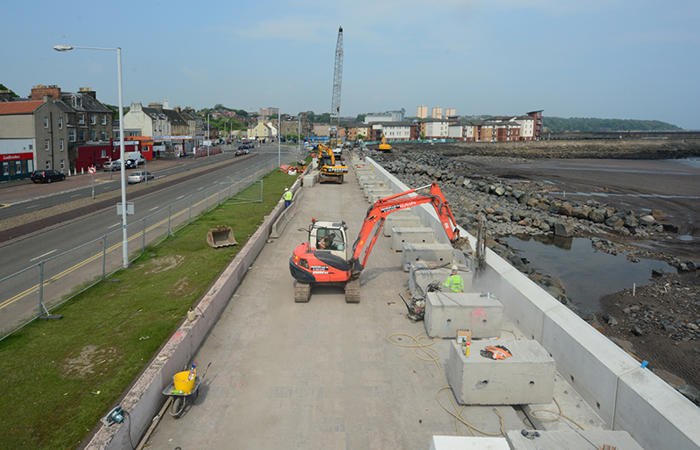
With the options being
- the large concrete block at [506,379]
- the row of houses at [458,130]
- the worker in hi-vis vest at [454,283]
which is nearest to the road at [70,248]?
the worker in hi-vis vest at [454,283]

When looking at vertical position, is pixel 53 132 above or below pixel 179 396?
above

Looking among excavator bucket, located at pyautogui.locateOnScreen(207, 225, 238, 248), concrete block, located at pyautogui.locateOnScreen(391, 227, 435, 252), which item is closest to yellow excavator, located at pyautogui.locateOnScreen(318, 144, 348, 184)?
excavator bucket, located at pyautogui.locateOnScreen(207, 225, 238, 248)

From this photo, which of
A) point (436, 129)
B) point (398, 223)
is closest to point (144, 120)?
point (398, 223)

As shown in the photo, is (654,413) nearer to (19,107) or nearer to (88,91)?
(19,107)

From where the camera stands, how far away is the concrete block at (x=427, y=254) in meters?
17.7

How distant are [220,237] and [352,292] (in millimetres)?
9495

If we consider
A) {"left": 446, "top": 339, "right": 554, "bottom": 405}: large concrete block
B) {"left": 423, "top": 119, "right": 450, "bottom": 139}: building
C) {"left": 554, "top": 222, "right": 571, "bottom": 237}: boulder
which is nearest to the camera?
{"left": 446, "top": 339, "right": 554, "bottom": 405}: large concrete block

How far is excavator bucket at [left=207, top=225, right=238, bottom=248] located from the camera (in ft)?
69.5

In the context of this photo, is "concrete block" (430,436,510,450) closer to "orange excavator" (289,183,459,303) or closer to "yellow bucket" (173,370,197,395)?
"yellow bucket" (173,370,197,395)

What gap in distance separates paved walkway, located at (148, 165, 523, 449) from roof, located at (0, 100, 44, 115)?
5308 centimetres

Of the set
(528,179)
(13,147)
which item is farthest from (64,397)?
(528,179)

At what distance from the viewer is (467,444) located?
22.3ft

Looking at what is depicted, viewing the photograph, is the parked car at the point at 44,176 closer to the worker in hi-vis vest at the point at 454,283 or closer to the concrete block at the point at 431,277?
the concrete block at the point at 431,277

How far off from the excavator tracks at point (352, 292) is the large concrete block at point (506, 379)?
590 cm
